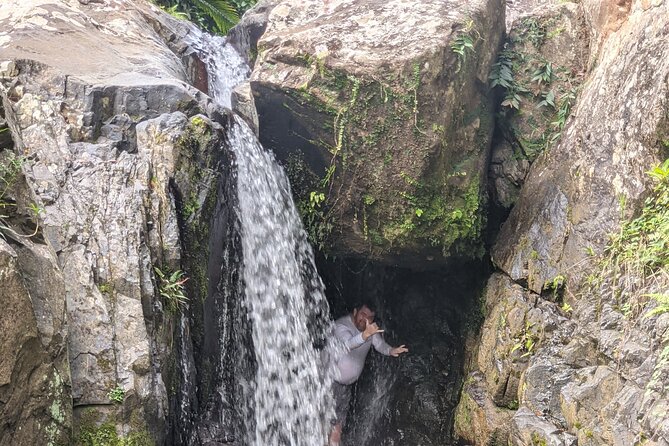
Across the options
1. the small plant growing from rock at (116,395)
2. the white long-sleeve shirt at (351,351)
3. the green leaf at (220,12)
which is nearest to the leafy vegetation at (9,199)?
the small plant growing from rock at (116,395)

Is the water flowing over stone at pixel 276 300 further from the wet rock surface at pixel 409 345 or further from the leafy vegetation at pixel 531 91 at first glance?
the leafy vegetation at pixel 531 91

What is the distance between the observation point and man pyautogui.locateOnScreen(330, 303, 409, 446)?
7086 mm

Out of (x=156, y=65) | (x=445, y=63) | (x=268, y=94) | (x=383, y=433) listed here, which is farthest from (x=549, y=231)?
(x=156, y=65)

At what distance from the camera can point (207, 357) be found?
546cm

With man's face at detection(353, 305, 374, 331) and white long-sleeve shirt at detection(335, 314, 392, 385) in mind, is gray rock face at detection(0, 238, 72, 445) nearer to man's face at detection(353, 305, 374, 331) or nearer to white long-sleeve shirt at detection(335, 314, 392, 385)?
white long-sleeve shirt at detection(335, 314, 392, 385)

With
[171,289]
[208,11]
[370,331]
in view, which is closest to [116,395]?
[171,289]

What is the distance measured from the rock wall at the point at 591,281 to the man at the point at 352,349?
1.30 meters

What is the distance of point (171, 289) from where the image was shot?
15.5 feet

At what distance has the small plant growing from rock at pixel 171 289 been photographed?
4.67 meters

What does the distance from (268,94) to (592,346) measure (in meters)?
3.91

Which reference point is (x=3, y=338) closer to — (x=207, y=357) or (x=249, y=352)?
(x=207, y=357)

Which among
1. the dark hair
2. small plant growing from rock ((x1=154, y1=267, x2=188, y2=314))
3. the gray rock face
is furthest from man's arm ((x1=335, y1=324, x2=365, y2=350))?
the gray rock face

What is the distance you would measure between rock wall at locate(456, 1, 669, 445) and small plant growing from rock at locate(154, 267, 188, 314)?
3019 mm

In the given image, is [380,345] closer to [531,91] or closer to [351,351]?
[351,351]
